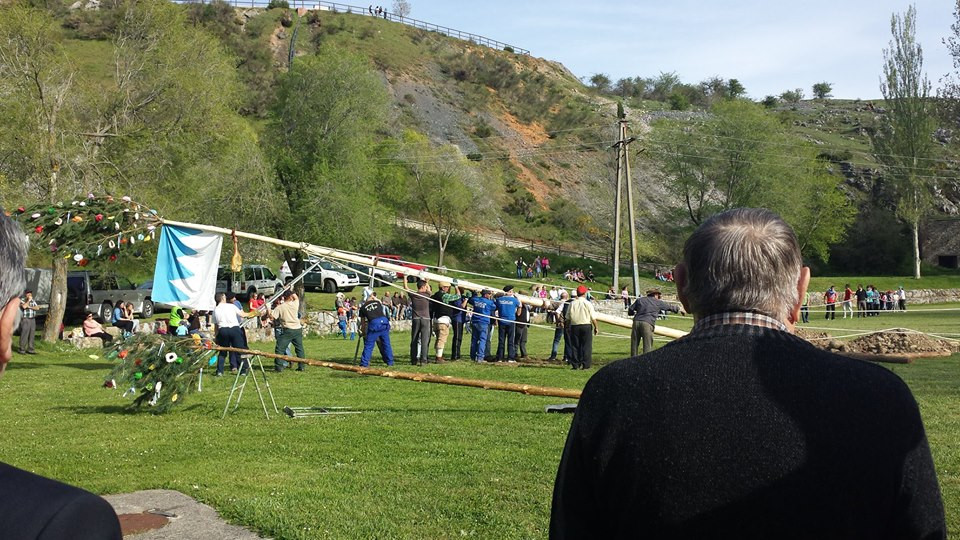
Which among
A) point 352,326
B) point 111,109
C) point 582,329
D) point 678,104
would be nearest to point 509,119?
point 678,104

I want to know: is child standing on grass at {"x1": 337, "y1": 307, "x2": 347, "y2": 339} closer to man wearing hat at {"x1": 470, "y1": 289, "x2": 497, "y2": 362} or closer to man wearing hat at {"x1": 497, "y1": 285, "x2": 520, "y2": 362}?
man wearing hat at {"x1": 470, "y1": 289, "x2": 497, "y2": 362}

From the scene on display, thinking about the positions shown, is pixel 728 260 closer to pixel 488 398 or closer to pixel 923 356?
pixel 488 398

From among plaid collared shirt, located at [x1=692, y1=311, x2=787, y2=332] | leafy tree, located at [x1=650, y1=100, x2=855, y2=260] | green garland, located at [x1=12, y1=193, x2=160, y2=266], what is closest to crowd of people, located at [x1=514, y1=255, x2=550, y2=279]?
leafy tree, located at [x1=650, y1=100, x2=855, y2=260]

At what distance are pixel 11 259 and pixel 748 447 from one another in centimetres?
176

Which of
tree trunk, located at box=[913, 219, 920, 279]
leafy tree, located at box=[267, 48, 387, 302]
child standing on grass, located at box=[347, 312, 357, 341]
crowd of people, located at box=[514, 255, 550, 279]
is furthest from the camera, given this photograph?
tree trunk, located at box=[913, 219, 920, 279]

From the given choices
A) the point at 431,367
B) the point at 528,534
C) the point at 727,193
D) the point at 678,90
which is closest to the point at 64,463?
the point at 528,534

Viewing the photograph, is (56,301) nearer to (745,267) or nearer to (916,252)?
(745,267)

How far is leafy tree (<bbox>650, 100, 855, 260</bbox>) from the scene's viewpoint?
7288 cm

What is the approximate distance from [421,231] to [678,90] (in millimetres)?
90676

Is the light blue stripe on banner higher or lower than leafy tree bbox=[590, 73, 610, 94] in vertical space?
lower

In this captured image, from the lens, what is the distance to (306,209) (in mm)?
44094

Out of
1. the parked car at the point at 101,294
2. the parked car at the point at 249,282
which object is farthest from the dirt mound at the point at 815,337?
the parked car at the point at 249,282

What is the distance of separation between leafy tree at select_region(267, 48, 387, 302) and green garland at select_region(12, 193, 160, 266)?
2846 centimetres

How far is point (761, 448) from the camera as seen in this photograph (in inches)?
91.7
